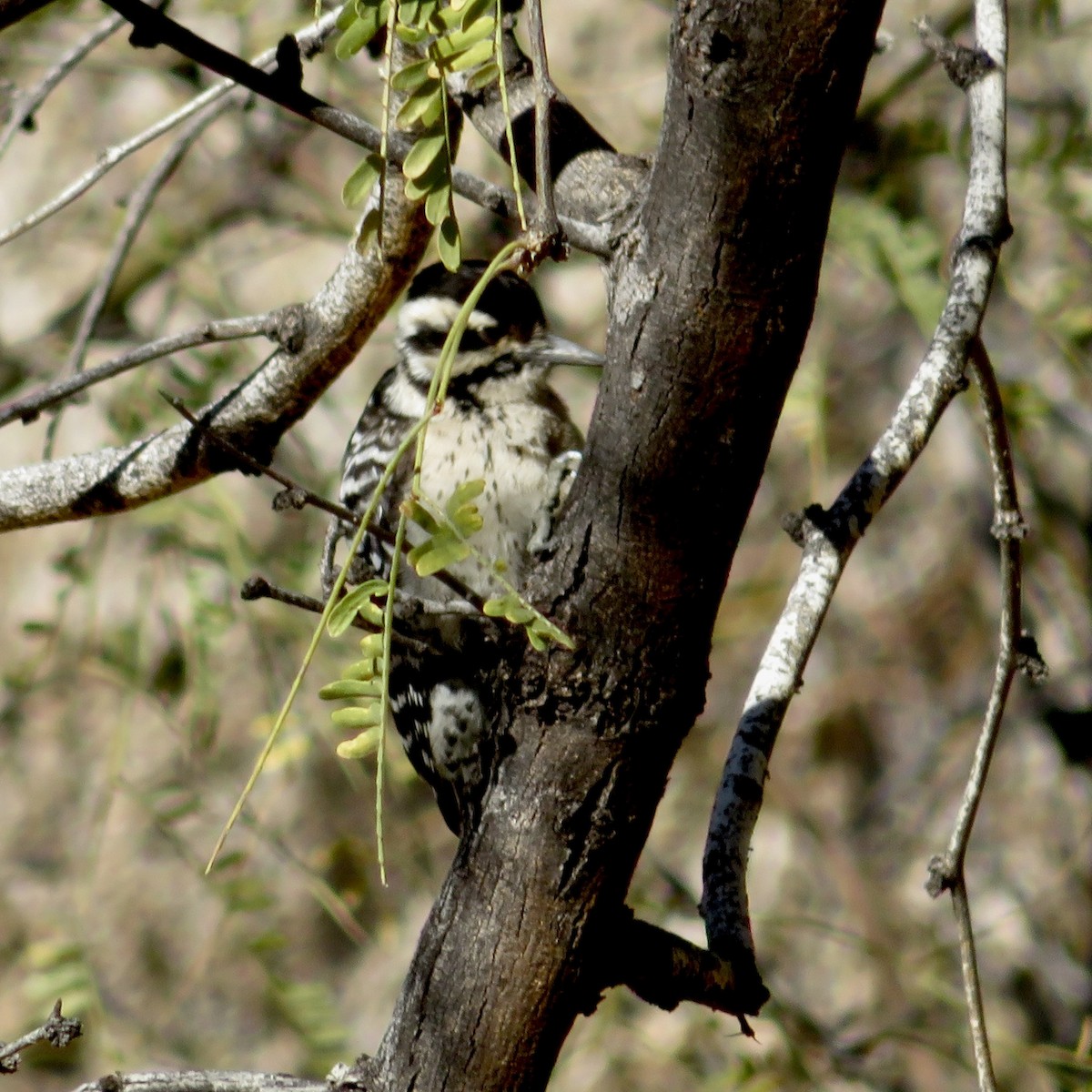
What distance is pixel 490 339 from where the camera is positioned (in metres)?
2.91

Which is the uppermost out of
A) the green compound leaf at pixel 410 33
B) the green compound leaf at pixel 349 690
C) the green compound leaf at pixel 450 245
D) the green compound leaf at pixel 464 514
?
the green compound leaf at pixel 410 33

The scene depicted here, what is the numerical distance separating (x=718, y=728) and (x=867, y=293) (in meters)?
1.52

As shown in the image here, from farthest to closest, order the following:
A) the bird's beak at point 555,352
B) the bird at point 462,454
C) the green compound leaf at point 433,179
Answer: the bird's beak at point 555,352, the bird at point 462,454, the green compound leaf at point 433,179

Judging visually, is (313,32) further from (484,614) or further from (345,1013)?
(345,1013)

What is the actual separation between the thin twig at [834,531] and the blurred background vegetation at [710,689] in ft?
7.48

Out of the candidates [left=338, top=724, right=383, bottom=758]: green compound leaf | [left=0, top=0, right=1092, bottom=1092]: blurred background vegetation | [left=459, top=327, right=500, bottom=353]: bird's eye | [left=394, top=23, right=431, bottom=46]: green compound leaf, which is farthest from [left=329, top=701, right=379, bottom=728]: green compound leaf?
[left=0, top=0, right=1092, bottom=1092]: blurred background vegetation

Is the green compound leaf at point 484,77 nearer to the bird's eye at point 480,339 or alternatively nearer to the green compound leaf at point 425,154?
the green compound leaf at point 425,154

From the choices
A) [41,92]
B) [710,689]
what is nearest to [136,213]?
[41,92]

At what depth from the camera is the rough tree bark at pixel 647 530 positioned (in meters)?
1.33

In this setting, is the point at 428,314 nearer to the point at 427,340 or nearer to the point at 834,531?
the point at 427,340

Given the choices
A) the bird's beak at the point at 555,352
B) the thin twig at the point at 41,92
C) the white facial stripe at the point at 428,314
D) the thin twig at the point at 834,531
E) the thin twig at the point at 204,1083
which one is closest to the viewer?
the thin twig at the point at 204,1083

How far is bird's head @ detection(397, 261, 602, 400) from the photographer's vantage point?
287 centimetres

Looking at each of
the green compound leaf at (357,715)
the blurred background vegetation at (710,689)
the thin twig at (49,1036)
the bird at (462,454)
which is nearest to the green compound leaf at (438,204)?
the green compound leaf at (357,715)

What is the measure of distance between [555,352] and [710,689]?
7.99 feet
